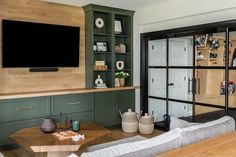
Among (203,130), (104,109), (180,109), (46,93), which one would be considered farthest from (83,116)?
(203,130)

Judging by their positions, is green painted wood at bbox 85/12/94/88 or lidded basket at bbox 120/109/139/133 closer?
lidded basket at bbox 120/109/139/133

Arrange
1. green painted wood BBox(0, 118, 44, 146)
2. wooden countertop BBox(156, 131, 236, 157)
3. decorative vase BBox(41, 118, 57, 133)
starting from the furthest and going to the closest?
green painted wood BBox(0, 118, 44, 146), decorative vase BBox(41, 118, 57, 133), wooden countertop BBox(156, 131, 236, 157)

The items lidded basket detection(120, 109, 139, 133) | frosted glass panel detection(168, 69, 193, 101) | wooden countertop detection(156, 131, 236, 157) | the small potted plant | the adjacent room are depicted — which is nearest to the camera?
wooden countertop detection(156, 131, 236, 157)

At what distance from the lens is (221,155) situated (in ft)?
4.57

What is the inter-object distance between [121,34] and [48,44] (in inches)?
65.5

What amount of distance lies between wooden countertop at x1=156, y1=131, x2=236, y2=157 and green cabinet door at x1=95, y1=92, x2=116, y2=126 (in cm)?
336

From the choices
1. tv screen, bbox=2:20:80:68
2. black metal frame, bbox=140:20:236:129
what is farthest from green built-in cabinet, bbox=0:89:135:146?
tv screen, bbox=2:20:80:68

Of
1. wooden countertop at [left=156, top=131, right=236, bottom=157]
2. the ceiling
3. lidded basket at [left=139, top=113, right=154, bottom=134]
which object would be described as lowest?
lidded basket at [left=139, top=113, right=154, bottom=134]

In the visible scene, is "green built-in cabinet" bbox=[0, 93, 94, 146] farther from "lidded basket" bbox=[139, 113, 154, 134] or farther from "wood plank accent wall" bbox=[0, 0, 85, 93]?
"lidded basket" bbox=[139, 113, 154, 134]

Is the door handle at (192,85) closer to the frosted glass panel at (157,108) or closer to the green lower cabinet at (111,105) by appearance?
the frosted glass panel at (157,108)

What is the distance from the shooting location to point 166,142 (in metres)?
1.72

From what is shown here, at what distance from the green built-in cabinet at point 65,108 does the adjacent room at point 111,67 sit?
0.6 inches

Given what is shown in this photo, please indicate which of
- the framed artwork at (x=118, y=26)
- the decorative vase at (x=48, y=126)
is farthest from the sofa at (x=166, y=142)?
the framed artwork at (x=118, y=26)

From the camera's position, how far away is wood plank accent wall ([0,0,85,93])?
4238 millimetres
